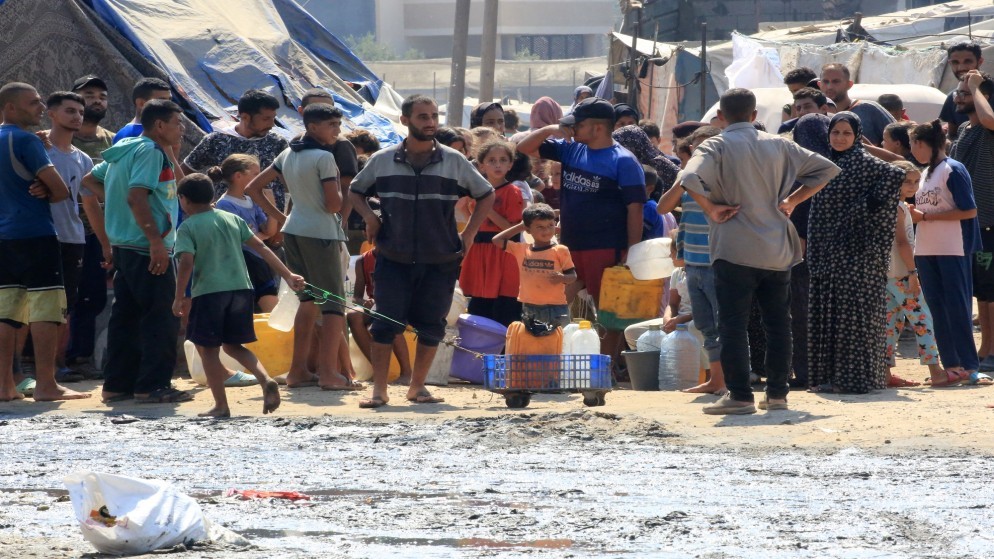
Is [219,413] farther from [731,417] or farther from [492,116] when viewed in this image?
[492,116]

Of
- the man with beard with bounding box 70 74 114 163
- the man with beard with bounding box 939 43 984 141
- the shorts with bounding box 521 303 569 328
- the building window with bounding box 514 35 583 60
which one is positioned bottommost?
the shorts with bounding box 521 303 569 328

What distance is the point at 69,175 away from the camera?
10.2 meters

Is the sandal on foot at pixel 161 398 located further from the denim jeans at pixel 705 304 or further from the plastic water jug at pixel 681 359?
the denim jeans at pixel 705 304

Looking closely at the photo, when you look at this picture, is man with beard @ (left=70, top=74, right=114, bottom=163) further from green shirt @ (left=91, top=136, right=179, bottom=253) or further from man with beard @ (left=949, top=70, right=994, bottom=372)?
man with beard @ (left=949, top=70, right=994, bottom=372)

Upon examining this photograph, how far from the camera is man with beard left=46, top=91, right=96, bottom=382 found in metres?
9.97

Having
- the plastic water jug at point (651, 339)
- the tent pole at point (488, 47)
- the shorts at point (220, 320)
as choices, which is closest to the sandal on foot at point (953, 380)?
the plastic water jug at point (651, 339)

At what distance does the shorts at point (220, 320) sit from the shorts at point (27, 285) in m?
1.26

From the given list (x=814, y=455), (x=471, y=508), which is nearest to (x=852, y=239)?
(x=814, y=455)

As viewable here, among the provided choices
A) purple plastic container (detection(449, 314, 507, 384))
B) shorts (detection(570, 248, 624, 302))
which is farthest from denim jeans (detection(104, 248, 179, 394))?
shorts (detection(570, 248, 624, 302))

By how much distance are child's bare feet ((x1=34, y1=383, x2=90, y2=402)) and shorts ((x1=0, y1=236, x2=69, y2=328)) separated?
0.44 m

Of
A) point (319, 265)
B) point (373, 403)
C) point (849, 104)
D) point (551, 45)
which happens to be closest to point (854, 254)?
point (849, 104)

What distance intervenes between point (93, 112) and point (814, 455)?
20.5 ft

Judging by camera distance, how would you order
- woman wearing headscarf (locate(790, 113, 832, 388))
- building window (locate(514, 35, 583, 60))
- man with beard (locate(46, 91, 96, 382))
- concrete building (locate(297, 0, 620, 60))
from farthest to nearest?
1. building window (locate(514, 35, 583, 60))
2. concrete building (locate(297, 0, 620, 60))
3. man with beard (locate(46, 91, 96, 382))
4. woman wearing headscarf (locate(790, 113, 832, 388))

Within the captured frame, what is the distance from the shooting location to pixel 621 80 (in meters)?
22.2
